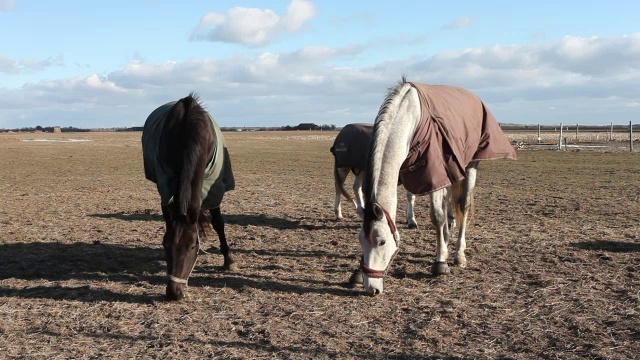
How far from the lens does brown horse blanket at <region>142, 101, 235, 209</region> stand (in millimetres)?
5568

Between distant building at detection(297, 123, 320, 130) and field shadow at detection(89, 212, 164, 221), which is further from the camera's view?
distant building at detection(297, 123, 320, 130)

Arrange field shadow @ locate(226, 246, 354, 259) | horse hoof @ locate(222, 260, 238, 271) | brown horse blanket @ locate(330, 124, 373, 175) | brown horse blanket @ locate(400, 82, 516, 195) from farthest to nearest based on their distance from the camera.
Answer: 1. brown horse blanket @ locate(330, 124, 373, 175)
2. field shadow @ locate(226, 246, 354, 259)
3. horse hoof @ locate(222, 260, 238, 271)
4. brown horse blanket @ locate(400, 82, 516, 195)

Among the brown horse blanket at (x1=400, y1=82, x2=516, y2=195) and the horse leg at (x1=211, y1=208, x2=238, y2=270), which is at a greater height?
the brown horse blanket at (x1=400, y1=82, x2=516, y2=195)

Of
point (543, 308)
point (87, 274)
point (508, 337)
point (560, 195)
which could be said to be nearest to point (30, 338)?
point (87, 274)

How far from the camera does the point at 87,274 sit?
652 cm

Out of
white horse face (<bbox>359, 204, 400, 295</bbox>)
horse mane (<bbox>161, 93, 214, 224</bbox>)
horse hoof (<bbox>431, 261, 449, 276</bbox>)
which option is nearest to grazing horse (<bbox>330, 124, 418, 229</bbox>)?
horse hoof (<bbox>431, 261, 449, 276</bbox>)

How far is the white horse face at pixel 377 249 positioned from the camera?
5.30 metres

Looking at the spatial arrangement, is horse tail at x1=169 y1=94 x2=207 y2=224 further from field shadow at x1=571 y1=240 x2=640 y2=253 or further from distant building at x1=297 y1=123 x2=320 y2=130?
distant building at x1=297 y1=123 x2=320 y2=130

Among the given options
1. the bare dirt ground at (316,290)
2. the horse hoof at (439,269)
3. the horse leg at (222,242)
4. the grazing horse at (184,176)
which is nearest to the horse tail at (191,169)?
the grazing horse at (184,176)

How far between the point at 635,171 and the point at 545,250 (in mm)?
12924

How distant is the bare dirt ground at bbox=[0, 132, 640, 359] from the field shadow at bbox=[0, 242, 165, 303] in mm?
25

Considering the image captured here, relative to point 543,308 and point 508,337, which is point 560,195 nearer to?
point 543,308

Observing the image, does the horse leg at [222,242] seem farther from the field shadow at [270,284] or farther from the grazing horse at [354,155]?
the grazing horse at [354,155]

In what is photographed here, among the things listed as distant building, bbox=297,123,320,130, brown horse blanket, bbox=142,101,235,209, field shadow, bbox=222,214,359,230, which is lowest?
field shadow, bbox=222,214,359,230
